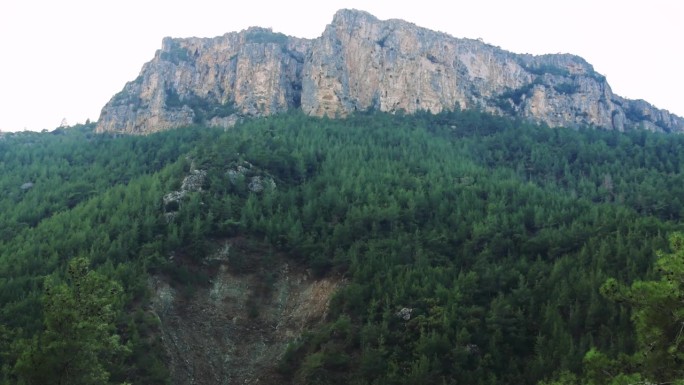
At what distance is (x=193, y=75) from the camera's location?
15975cm

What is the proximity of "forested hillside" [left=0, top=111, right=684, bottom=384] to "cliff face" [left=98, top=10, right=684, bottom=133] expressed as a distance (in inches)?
1209

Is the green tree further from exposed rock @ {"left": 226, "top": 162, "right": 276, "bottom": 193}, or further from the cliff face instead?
A: the cliff face

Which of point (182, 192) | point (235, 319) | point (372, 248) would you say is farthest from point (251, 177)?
point (235, 319)

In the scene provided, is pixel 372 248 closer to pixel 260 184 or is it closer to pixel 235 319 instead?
pixel 235 319

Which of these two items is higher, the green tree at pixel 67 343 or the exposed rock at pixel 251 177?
the exposed rock at pixel 251 177

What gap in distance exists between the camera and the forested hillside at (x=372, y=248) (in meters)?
32.3

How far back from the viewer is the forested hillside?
3231 cm

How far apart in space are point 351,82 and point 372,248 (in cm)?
8477

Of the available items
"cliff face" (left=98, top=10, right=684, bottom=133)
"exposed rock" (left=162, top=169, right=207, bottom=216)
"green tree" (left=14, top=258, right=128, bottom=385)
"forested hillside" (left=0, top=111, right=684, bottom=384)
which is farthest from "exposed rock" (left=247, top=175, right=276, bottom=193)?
"cliff face" (left=98, top=10, right=684, bottom=133)

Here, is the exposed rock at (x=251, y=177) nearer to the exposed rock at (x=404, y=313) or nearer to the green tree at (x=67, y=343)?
the exposed rock at (x=404, y=313)

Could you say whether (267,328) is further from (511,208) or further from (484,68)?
(484,68)

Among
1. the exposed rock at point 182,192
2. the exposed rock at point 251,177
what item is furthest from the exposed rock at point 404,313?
the exposed rock at point 251,177

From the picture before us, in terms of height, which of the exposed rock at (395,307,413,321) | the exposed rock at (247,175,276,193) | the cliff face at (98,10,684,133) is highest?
the cliff face at (98,10,684,133)

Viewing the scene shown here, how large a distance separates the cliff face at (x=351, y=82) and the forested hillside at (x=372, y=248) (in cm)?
3070
